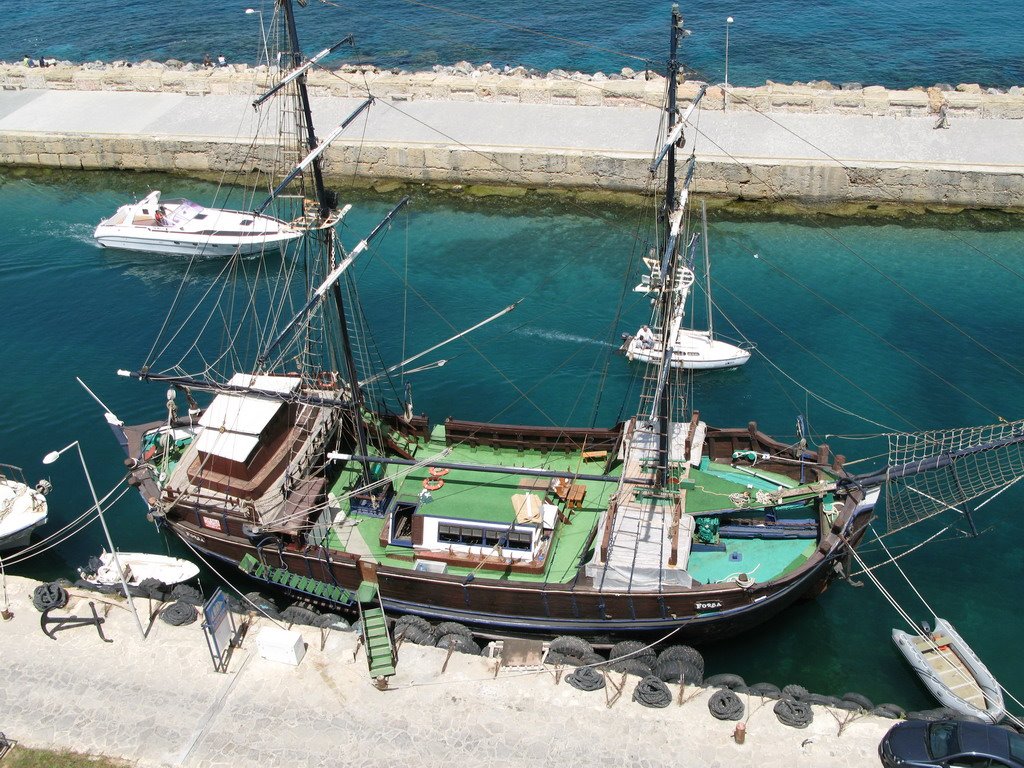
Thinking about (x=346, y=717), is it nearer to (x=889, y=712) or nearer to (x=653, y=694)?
(x=653, y=694)

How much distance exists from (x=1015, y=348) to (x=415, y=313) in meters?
22.6

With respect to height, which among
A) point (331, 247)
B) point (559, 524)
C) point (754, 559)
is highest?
point (331, 247)

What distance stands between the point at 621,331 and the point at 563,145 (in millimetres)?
13798

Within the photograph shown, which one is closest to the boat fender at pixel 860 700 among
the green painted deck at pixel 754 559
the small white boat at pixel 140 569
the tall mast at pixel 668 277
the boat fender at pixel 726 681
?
the boat fender at pixel 726 681

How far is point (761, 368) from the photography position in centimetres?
3553

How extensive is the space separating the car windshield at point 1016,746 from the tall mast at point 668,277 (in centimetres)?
948

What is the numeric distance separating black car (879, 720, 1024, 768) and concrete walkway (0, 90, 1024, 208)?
30452 mm

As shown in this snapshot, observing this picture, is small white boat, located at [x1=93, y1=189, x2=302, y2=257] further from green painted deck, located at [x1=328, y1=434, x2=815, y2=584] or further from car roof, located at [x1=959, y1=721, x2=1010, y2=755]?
car roof, located at [x1=959, y1=721, x2=1010, y2=755]

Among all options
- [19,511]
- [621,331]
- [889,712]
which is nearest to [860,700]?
[889,712]

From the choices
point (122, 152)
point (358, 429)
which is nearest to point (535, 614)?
point (358, 429)

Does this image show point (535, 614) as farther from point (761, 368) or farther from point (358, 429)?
point (761, 368)

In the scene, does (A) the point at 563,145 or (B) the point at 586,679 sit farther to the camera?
(A) the point at 563,145

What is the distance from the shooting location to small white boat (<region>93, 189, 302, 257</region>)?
42594 mm

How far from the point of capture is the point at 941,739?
19.4m
